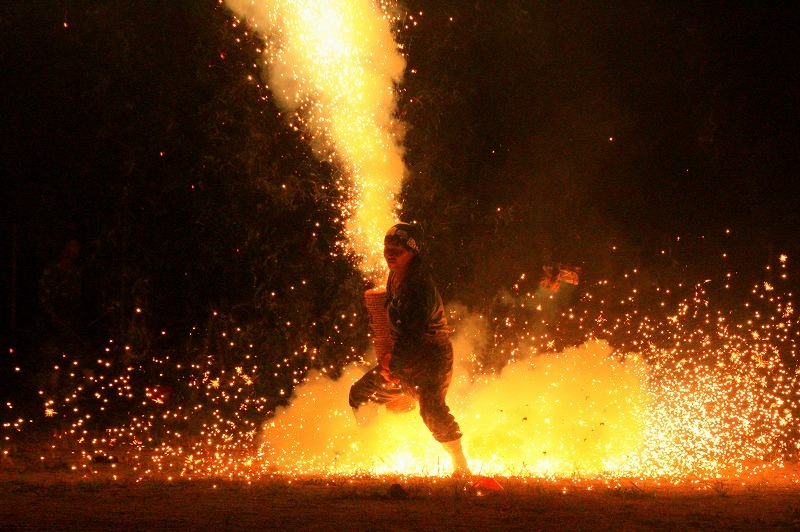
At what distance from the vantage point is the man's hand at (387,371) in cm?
637

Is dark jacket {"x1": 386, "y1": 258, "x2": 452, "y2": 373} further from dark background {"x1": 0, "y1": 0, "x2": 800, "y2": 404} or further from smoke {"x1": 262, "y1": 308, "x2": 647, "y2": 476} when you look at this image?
dark background {"x1": 0, "y1": 0, "x2": 800, "y2": 404}

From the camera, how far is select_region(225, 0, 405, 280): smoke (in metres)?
7.83

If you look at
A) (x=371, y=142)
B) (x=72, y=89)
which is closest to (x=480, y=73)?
(x=371, y=142)

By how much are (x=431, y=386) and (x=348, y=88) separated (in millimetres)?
3355

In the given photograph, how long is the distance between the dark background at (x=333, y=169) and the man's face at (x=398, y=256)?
8.29 feet

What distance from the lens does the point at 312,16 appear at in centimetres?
780

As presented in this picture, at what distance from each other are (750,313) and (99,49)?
8418mm

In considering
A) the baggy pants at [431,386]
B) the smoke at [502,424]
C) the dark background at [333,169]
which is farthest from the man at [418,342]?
the dark background at [333,169]

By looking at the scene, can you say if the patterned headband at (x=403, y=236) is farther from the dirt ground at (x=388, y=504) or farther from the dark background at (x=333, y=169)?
the dark background at (x=333, y=169)

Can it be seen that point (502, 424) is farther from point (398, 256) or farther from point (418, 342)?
point (398, 256)

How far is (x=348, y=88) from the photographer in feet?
25.9

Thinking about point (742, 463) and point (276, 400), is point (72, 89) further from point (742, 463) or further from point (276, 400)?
point (742, 463)

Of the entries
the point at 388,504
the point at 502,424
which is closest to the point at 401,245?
the point at 388,504

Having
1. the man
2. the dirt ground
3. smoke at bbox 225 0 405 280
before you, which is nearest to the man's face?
the man
